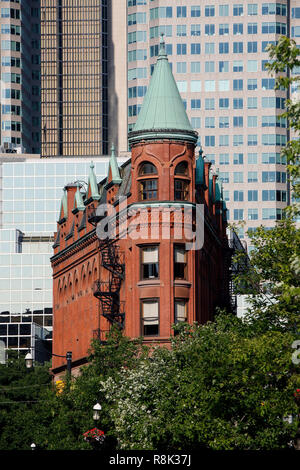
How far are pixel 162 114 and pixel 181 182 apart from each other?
4.79 meters

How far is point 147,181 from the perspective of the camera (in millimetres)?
87250

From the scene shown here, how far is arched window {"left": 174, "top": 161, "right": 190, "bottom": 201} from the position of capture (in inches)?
3428

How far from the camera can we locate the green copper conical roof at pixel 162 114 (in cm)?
8688

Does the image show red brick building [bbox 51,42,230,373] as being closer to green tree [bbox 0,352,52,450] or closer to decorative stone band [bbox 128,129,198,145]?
decorative stone band [bbox 128,129,198,145]

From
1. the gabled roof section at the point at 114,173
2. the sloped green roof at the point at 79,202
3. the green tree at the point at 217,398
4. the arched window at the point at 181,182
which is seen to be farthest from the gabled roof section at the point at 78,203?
the green tree at the point at 217,398

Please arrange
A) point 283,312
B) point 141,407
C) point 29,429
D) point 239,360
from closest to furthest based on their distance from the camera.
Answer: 1. point 239,360
2. point 283,312
3. point 141,407
4. point 29,429

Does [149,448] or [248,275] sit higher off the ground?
[248,275]

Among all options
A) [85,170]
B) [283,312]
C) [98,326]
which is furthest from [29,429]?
[85,170]

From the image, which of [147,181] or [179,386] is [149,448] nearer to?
[179,386]

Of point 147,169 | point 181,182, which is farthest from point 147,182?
point 181,182

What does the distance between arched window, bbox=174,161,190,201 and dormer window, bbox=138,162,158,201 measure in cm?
141

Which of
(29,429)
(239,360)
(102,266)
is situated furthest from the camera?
(102,266)

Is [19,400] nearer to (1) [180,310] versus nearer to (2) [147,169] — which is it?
(1) [180,310]
